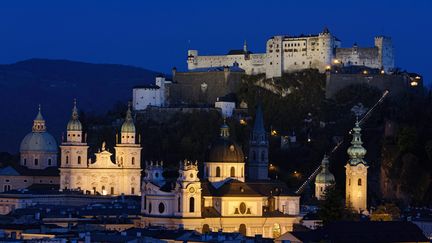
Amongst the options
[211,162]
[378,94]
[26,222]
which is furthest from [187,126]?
[26,222]

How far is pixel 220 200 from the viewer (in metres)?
113

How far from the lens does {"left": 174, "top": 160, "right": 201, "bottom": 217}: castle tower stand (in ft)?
363

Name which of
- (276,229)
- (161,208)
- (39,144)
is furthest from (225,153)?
(39,144)

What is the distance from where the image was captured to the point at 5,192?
13638 cm

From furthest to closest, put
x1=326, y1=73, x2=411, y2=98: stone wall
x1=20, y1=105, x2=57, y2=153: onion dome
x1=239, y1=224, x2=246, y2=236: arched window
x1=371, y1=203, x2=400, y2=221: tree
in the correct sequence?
x1=326, y1=73, x2=411, y2=98: stone wall
x1=20, y1=105, x2=57, y2=153: onion dome
x1=371, y1=203, x2=400, y2=221: tree
x1=239, y1=224, x2=246, y2=236: arched window

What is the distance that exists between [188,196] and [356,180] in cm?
1814

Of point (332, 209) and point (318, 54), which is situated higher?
point (318, 54)

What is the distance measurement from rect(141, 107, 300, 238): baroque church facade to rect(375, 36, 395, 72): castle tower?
40.3 m

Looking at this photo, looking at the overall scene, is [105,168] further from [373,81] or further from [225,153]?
[373,81]

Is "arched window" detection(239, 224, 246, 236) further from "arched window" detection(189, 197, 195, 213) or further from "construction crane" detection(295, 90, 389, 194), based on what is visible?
"construction crane" detection(295, 90, 389, 194)

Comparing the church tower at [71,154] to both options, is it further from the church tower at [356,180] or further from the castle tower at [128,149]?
the church tower at [356,180]

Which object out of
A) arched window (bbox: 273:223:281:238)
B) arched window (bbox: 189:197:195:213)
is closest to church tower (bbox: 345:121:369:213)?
arched window (bbox: 273:223:281:238)

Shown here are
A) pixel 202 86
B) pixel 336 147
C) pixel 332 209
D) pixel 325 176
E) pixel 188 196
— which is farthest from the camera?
pixel 202 86

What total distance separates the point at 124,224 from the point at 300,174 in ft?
105
